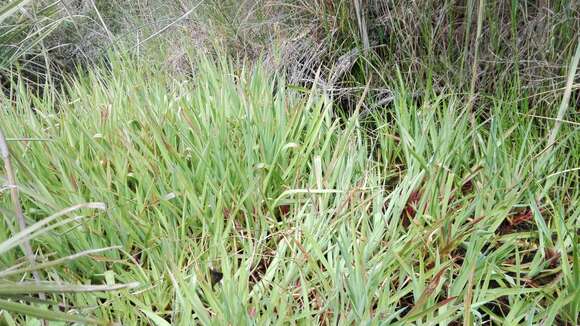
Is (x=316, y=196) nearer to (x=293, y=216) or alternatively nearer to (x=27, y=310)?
(x=293, y=216)

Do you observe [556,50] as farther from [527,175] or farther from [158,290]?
[158,290]

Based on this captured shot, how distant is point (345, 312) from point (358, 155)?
447mm

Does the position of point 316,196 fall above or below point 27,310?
below

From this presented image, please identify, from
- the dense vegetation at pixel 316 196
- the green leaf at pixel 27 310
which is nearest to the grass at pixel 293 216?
the dense vegetation at pixel 316 196

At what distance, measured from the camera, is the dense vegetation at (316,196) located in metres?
0.86

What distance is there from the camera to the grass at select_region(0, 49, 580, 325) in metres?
0.87

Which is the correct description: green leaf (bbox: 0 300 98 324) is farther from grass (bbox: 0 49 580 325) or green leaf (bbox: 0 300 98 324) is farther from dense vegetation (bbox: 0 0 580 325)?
grass (bbox: 0 49 580 325)

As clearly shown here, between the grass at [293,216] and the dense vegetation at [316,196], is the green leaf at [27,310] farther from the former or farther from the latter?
the grass at [293,216]

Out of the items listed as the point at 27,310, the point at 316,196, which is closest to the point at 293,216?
the point at 316,196

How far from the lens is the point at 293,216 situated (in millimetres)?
1124

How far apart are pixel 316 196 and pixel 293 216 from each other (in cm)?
6

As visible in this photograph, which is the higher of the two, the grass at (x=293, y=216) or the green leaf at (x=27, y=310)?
the green leaf at (x=27, y=310)

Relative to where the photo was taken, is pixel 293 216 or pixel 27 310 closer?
pixel 27 310

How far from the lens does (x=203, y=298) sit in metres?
0.92
